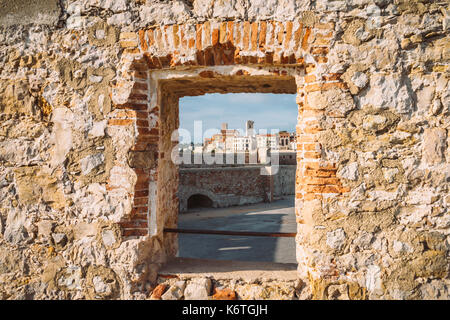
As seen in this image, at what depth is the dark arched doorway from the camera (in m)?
17.0

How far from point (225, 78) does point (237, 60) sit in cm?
23

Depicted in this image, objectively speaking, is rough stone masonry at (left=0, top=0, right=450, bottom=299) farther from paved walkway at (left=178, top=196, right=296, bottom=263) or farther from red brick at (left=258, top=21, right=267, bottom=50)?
paved walkway at (left=178, top=196, right=296, bottom=263)

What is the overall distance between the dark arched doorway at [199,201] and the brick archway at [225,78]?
14.7 metres

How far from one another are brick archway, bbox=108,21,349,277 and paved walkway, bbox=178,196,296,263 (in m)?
4.65

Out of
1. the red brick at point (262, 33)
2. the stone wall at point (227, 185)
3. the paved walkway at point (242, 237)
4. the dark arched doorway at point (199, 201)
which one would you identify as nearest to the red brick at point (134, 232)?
the red brick at point (262, 33)

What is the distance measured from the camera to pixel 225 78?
2.36 metres

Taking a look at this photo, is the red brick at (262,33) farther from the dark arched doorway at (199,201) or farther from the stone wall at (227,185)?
the dark arched doorway at (199,201)

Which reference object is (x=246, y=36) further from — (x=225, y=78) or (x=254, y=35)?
(x=225, y=78)

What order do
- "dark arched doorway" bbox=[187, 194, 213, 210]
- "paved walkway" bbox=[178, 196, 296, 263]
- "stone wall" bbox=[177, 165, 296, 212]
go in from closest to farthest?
1. "paved walkway" bbox=[178, 196, 296, 263]
2. "stone wall" bbox=[177, 165, 296, 212]
3. "dark arched doorway" bbox=[187, 194, 213, 210]

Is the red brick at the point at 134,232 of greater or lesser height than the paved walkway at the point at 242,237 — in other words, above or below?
above

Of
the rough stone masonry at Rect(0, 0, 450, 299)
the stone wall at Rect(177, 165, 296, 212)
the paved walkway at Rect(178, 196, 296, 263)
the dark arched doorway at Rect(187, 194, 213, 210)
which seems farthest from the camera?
the dark arched doorway at Rect(187, 194, 213, 210)

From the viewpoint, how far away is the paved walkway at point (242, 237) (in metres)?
7.86

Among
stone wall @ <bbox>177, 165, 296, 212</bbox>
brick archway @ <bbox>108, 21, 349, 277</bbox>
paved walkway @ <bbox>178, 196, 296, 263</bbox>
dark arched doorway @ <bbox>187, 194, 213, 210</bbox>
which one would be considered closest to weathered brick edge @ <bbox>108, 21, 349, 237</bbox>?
brick archway @ <bbox>108, 21, 349, 277</bbox>
